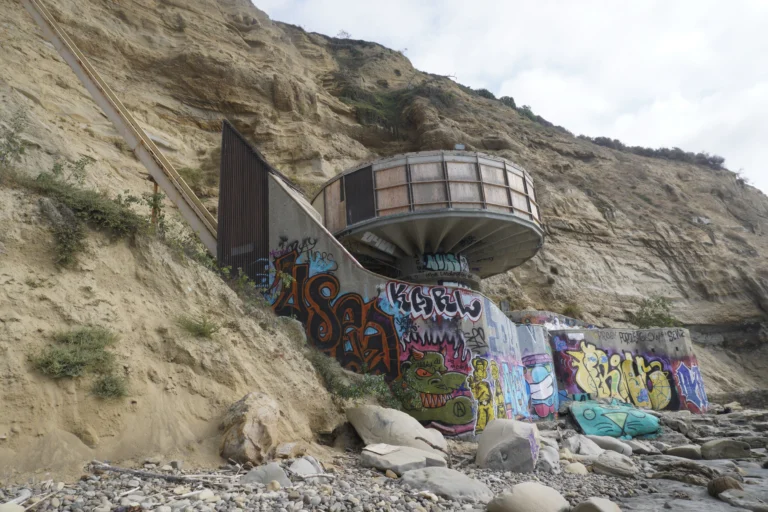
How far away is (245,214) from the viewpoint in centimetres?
1554

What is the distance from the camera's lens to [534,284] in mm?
29766

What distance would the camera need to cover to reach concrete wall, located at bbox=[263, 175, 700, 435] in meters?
12.5

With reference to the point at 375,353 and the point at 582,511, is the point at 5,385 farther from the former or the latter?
the point at 375,353

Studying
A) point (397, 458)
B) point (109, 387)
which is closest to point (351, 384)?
point (397, 458)

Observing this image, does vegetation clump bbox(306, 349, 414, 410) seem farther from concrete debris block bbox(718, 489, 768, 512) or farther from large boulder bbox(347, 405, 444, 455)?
concrete debris block bbox(718, 489, 768, 512)

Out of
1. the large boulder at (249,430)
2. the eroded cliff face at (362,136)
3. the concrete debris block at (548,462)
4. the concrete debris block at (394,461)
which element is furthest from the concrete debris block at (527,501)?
the eroded cliff face at (362,136)

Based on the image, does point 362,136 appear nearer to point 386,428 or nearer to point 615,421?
point 615,421

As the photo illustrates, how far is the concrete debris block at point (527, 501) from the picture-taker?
18.8ft

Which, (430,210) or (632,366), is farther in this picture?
(632,366)

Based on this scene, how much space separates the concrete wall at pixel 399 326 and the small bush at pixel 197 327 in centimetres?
459

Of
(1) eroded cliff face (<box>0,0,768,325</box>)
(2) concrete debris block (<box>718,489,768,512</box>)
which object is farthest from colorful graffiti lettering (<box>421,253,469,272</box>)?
(2) concrete debris block (<box>718,489,768,512</box>)

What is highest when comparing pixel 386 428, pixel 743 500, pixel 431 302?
pixel 431 302

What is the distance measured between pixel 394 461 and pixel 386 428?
4.58ft

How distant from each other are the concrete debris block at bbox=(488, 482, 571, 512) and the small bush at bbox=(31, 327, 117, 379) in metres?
4.98
